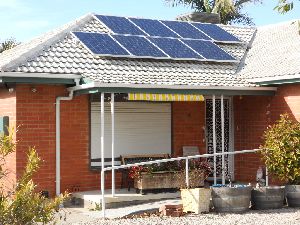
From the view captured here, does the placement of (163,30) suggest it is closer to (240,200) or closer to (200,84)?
(200,84)

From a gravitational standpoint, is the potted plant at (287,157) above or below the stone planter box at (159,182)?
above

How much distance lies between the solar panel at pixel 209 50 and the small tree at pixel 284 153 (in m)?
4.34

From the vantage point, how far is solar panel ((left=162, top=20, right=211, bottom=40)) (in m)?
18.7

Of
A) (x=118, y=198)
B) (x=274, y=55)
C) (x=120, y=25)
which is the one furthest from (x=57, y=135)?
(x=274, y=55)

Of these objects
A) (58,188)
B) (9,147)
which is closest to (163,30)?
(58,188)

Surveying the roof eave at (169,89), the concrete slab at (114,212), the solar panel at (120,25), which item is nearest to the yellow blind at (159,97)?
the roof eave at (169,89)

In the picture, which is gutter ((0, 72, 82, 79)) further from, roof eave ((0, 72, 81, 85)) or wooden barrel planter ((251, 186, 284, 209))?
wooden barrel planter ((251, 186, 284, 209))

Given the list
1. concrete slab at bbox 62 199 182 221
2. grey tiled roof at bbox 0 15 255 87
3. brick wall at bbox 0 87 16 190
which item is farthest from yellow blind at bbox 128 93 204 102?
brick wall at bbox 0 87 16 190

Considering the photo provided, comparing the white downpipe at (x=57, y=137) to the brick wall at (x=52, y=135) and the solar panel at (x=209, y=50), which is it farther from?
the solar panel at (x=209, y=50)

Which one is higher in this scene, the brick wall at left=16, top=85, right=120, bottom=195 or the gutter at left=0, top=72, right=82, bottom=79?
the gutter at left=0, top=72, right=82, bottom=79

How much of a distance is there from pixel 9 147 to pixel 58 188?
7.98 m

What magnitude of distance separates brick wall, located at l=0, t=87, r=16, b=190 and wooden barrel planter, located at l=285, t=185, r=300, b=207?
6.35 metres

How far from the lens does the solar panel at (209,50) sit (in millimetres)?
17359

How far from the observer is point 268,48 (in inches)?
730
